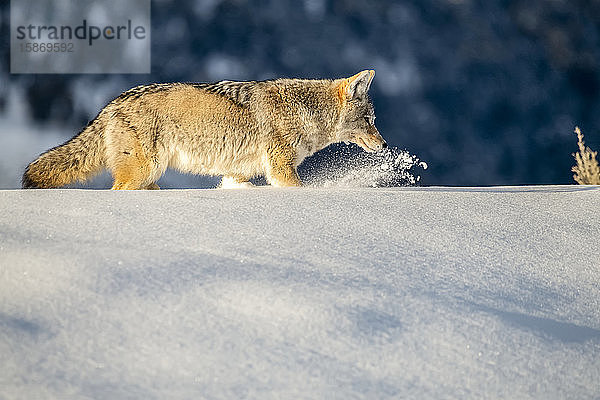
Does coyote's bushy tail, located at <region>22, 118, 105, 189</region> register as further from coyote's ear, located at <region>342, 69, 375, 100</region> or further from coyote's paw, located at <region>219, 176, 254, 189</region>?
coyote's ear, located at <region>342, 69, 375, 100</region>

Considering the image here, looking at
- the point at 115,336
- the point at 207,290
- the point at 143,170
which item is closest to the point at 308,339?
the point at 207,290

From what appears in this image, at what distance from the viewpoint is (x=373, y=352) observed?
1.57 metres

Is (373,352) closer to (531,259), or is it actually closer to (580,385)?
(580,385)

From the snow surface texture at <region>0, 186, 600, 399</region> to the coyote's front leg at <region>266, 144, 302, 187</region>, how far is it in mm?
1879

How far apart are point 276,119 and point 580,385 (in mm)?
3319

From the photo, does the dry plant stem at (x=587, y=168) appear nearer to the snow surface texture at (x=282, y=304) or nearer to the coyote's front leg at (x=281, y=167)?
the coyote's front leg at (x=281, y=167)

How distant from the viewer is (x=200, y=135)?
4.36m

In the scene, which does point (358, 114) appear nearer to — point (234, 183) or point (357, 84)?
point (357, 84)

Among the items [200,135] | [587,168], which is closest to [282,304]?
[200,135]

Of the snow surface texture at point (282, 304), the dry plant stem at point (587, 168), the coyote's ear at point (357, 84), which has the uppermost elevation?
the coyote's ear at point (357, 84)

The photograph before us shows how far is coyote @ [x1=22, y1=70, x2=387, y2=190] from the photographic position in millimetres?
4184

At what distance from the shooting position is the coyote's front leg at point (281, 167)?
14.7ft

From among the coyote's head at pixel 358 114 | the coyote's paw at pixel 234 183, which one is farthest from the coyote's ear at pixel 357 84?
the coyote's paw at pixel 234 183

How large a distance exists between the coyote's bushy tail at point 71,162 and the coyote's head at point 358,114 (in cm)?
194
